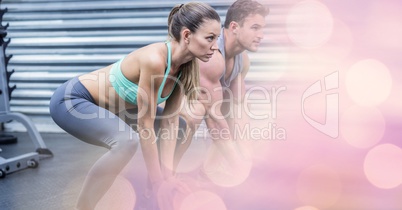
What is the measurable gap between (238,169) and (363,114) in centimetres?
234

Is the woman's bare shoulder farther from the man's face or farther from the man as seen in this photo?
the man's face

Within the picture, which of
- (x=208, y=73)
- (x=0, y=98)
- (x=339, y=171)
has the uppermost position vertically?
(x=208, y=73)

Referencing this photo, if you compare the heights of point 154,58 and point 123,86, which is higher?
point 154,58

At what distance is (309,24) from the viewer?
584 cm

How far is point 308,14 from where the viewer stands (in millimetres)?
5855

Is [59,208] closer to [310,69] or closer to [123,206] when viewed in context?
[123,206]

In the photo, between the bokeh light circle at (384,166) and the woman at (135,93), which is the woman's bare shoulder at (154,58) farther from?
the bokeh light circle at (384,166)

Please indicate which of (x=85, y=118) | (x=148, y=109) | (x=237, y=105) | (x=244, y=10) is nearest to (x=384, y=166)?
(x=237, y=105)

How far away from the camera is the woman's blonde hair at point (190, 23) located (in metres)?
2.63

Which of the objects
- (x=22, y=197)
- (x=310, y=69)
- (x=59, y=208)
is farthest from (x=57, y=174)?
(x=310, y=69)

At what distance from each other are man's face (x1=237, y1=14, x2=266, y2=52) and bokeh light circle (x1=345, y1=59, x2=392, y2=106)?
2.46 meters

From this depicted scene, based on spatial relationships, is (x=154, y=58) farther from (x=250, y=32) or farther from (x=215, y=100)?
(x=250, y=32)

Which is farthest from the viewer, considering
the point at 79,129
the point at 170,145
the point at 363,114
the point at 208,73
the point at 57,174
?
the point at 363,114

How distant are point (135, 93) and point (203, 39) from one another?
486mm
